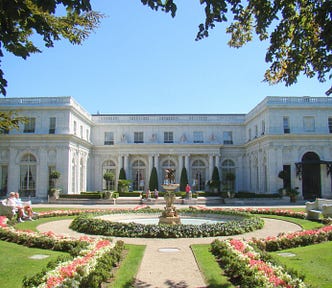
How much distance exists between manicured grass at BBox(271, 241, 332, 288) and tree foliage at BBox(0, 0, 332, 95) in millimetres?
3801

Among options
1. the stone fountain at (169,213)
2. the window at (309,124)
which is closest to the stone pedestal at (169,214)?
the stone fountain at (169,213)

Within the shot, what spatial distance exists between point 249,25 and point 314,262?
6.03 m

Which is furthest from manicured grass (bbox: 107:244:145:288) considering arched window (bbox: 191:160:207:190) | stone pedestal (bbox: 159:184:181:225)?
arched window (bbox: 191:160:207:190)

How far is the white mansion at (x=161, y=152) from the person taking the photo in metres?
35.8

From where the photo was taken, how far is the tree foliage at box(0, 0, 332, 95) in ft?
15.8

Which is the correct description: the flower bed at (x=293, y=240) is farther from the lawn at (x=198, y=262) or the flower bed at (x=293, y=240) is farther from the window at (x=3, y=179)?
the window at (x=3, y=179)

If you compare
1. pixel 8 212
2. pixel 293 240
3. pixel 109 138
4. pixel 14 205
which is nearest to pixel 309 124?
pixel 109 138

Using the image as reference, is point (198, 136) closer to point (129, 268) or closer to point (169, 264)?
point (169, 264)

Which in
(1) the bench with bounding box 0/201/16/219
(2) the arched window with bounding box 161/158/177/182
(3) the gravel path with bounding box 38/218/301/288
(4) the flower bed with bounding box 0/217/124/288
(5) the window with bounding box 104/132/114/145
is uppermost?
(5) the window with bounding box 104/132/114/145

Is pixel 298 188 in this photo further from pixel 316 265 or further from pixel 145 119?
pixel 316 265

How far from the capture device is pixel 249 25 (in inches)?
315

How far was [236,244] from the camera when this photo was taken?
368 inches

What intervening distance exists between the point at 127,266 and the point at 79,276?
192cm

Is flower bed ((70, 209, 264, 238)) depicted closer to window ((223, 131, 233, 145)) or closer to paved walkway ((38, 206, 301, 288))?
paved walkway ((38, 206, 301, 288))
